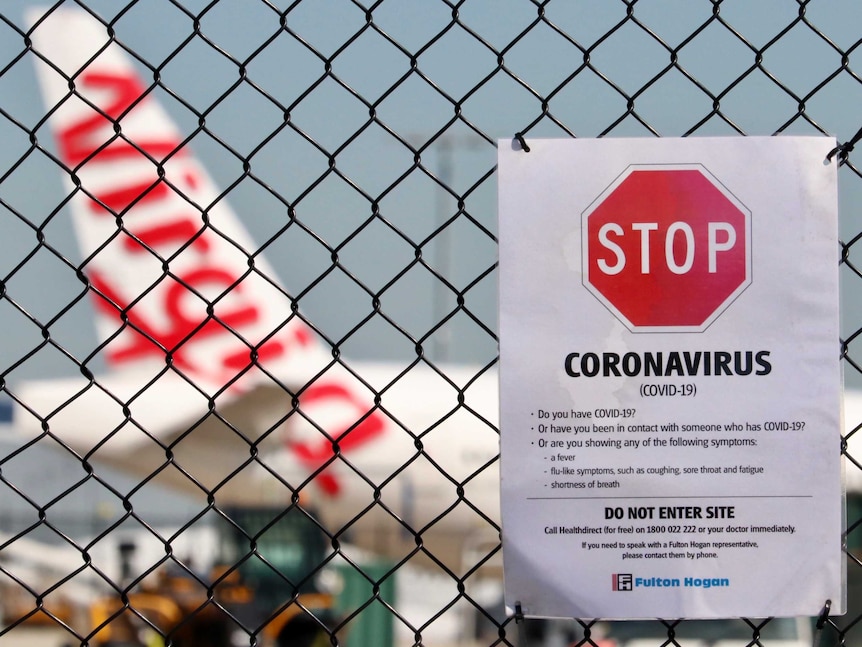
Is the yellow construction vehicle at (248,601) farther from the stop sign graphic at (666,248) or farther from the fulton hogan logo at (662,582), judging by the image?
the stop sign graphic at (666,248)

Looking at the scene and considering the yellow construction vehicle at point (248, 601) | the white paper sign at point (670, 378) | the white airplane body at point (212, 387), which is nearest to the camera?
the white paper sign at point (670, 378)

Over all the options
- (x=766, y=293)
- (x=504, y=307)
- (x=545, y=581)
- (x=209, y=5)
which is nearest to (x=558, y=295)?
(x=504, y=307)

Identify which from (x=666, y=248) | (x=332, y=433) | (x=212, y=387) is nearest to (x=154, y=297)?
(x=212, y=387)

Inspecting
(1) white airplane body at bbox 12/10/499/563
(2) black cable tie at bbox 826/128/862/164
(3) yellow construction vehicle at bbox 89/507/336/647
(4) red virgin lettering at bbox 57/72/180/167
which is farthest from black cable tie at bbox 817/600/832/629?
(4) red virgin lettering at bbox 57/72/180/167

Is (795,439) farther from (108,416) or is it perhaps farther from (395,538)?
(108,416)

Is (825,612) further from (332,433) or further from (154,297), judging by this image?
(154,297)

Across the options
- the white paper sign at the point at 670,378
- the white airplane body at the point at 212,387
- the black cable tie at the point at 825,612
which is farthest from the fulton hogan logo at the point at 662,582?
the white airplane body at the point at 212,387

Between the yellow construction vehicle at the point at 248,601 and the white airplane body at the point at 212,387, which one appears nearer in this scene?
the yellow construction vehicle at the point at 248,601

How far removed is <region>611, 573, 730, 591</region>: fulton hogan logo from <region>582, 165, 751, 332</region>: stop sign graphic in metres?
0.34

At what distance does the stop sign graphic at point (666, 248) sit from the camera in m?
1.59

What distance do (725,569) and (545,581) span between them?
0.25 meters

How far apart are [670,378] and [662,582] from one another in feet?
0.93

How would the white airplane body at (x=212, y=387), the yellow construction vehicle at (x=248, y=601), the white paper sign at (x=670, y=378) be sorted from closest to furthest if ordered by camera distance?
the white paper sign at (x=670, y=378)
the yellow construction vehicle at (x=248, y=601)
the white airplane body at (x=212, y=387)

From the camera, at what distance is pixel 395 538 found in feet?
34.3
